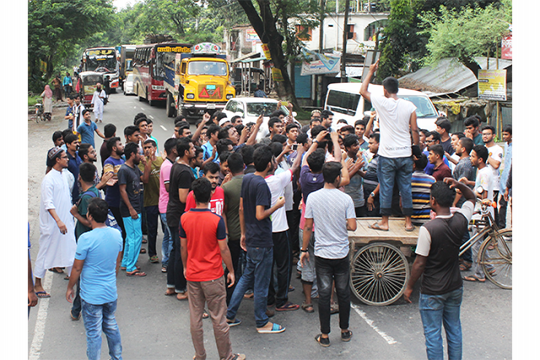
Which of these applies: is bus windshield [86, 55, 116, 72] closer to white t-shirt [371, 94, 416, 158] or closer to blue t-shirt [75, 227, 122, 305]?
white t-shirt [371, 94, 416, 158]

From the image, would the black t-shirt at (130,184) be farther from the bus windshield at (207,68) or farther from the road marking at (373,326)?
the bus windshield at (207,68)

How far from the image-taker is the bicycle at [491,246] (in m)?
6.46

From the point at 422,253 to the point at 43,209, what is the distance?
441cm

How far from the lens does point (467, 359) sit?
498cm

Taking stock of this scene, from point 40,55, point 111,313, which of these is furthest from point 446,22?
point 40,55

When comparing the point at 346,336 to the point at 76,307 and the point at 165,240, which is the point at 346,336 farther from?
the point at 76,307

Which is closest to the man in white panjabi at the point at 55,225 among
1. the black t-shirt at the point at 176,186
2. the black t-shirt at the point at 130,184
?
the black t-shirt at the point at 130,184

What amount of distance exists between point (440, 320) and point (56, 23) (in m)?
30.5

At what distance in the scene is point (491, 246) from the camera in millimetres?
6742

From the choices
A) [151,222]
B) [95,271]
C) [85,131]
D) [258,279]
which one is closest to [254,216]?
[258,279]

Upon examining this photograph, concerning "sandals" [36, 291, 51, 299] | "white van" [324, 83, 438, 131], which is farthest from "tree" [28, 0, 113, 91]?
"sandals" [36, 291, 51, 299]

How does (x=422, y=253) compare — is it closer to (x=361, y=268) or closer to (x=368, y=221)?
(x=361, y=268)

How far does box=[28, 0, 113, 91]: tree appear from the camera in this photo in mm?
28531

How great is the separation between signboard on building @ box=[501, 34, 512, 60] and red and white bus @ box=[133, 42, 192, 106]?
13767 mm
